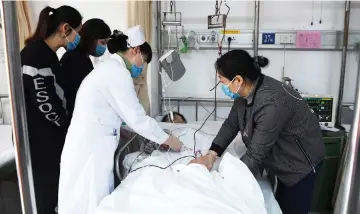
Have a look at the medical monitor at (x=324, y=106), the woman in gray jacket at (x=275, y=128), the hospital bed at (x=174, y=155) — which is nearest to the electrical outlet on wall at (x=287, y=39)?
the medical monitor at (x=324, y=106)

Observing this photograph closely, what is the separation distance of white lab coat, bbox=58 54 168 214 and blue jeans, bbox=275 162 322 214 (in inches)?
34.3

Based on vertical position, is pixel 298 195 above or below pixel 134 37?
below

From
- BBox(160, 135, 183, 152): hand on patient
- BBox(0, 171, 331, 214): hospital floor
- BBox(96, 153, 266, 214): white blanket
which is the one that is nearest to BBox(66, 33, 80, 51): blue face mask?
BBox(160, 135, 183, 152): hand on patient

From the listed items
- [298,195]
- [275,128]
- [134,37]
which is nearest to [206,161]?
[275,128]

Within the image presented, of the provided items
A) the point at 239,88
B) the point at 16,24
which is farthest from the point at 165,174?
the point at 16,24

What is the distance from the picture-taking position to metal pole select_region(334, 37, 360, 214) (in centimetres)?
58

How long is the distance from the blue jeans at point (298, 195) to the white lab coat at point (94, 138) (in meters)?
0.87

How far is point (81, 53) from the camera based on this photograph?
210cm

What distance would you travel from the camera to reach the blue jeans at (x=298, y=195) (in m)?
1.68

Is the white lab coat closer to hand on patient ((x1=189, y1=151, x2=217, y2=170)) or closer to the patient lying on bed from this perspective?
the patient lying on bed

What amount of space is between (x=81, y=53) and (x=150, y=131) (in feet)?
2.49

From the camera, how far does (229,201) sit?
50.9 inches

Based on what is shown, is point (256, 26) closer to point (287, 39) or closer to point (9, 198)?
point (287, 39)

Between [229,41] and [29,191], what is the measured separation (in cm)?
265
